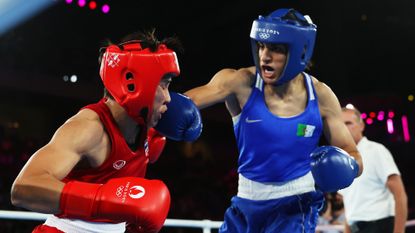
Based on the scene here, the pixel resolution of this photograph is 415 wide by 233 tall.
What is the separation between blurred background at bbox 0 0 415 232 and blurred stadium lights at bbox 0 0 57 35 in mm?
17

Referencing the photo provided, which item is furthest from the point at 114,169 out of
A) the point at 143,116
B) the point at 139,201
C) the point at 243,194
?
the point at 243,194

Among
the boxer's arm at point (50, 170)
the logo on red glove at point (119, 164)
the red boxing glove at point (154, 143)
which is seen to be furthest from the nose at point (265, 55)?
the boxer's arm at point (50, 170)

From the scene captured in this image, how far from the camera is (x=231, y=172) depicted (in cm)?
970

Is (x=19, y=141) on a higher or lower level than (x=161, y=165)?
higher

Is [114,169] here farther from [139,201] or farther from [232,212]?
[232,212]

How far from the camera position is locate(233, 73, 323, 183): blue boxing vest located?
2.36 m

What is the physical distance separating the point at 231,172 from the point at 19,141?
360cm

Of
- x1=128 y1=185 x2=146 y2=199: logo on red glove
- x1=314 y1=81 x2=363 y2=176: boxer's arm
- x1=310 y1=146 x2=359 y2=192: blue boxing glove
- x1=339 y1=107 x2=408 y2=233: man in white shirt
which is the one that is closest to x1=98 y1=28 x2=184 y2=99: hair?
x1=128 y1=185 x2=146 y2=199: logo on red glove

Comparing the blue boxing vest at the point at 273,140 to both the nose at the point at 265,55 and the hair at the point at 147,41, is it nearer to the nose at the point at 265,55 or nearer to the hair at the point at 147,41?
the nose at the point at 265,55

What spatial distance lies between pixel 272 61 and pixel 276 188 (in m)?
0.52

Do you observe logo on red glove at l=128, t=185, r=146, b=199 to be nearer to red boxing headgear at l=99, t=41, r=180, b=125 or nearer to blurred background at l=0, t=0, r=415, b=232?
red boxing headgear at l=99, t=41, r=180, b=125

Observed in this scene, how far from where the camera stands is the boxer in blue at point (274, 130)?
2.35 m

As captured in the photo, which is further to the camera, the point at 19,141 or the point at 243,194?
the point at 19,141

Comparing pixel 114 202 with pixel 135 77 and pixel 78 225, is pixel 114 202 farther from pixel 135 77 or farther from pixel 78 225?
pixel 135 77
